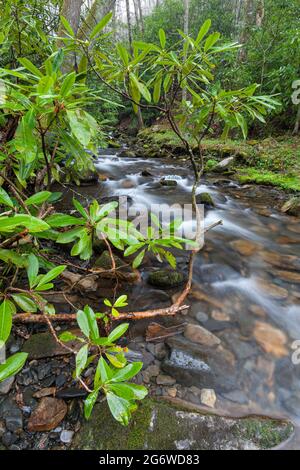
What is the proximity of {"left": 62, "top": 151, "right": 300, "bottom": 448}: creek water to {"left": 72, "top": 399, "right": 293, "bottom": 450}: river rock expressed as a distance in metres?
0.09

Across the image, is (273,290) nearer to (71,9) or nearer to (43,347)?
(43,347)

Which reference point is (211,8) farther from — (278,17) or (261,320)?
(261,320)

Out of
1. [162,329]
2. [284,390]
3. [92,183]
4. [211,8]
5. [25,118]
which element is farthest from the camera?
[211,8]

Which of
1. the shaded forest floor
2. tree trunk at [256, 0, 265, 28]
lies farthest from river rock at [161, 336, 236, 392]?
tree trunk at [256, 0, 265, 28]

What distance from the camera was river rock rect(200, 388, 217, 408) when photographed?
1264mm

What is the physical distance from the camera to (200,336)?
160cm

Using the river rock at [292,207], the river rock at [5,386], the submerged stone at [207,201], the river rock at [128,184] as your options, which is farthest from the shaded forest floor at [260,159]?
the river rock at [5,386]

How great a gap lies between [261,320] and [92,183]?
362 centimetres

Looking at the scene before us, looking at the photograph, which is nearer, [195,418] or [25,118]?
[25,118]

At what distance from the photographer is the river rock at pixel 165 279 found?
1.97 meters

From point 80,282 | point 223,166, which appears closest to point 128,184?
point 223,166

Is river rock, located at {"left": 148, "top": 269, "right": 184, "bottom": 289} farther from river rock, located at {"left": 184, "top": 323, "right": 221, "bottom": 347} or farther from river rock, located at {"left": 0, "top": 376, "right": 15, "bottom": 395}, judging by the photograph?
river rock, located at {"left": 0, "top": 376, "right": 15, "bottom": 395}

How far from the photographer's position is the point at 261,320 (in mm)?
1772

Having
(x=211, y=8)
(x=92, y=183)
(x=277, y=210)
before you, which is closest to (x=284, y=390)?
(x=277, y=210)
